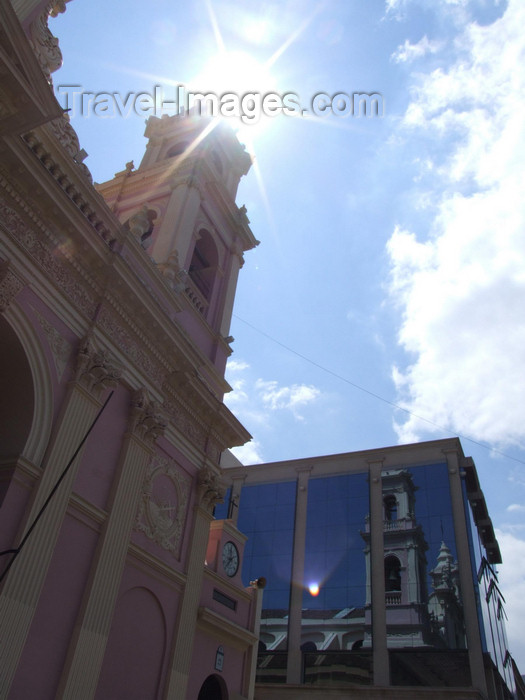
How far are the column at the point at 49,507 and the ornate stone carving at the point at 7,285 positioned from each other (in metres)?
1.61

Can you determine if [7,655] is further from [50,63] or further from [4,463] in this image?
[50,63]

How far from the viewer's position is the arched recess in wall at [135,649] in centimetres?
934

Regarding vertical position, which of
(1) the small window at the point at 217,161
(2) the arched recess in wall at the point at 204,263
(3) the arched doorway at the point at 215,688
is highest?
(1) the small window at the point at 217,161

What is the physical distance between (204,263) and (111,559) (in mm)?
9851

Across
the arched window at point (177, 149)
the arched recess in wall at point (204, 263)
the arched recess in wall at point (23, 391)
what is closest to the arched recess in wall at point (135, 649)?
the arched recess in wall at point (23, 391)

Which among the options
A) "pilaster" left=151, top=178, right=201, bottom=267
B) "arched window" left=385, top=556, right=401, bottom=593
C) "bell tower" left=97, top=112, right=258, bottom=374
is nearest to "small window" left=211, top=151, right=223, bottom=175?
"bell tower" left=97, top=112, right=258, bottom=374

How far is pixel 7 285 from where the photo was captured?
8547 mm

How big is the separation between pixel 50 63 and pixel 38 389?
6.62 metres

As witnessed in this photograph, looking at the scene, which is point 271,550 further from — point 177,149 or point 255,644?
point 177,149

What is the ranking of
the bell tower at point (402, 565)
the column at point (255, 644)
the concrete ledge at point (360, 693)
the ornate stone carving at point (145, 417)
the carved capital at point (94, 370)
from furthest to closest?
1. the bell tower at point (402, 565)
2. the concrete ledge at point (360, 693)
3. the column at point (255, 644)
4. the ornate stone carving at point (145, 417)
5. the carved capital at point (94, 370)

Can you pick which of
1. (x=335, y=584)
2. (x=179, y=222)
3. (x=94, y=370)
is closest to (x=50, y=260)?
(x=94, y=370)

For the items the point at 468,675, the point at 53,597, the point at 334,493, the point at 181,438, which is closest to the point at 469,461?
the point at 334,493

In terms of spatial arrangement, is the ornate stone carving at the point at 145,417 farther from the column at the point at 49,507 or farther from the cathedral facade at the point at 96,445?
the column at the point at 49,507

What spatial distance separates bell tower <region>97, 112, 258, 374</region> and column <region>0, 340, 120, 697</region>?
147 inches
